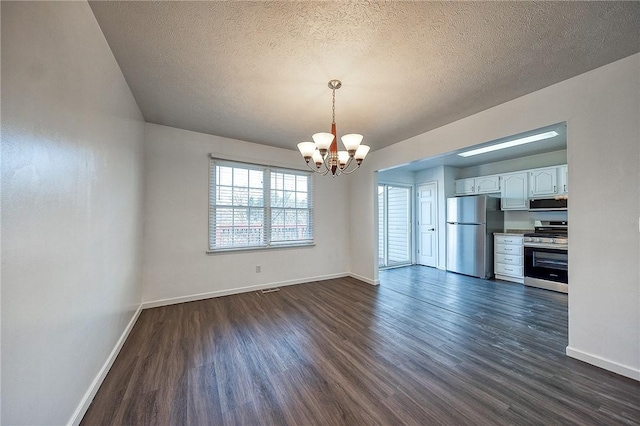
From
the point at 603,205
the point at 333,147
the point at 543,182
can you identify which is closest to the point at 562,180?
the point at 543,182

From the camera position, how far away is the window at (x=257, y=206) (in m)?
3.87

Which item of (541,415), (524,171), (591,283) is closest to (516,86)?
(591,283)

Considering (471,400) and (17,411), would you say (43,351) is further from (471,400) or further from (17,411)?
(471,400)

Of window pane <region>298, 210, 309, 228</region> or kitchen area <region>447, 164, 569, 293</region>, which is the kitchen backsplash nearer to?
kitchen area <region>447, 164, 569, 293</region>

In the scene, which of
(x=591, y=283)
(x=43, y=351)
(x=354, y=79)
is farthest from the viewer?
(x=354, y=79)

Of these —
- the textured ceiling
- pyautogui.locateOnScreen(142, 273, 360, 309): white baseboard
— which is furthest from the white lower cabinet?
pyautogui.locateOnScreen(142, 273, 360, 309): white baseboard

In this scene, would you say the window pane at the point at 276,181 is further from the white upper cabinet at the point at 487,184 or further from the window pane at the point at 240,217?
the white upper cabinet at the point at 487,184

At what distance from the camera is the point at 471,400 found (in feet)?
5.39

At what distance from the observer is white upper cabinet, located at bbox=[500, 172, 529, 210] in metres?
4.73

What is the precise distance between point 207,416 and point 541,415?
215 cm

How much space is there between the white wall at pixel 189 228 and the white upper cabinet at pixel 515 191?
4428mm

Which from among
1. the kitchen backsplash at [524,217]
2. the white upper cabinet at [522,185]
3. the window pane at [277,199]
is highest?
the white upper cabinet at [522,185]

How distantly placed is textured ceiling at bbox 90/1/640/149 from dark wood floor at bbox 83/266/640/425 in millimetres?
2601

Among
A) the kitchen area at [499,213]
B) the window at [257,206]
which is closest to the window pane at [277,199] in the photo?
the window at [257,206]
